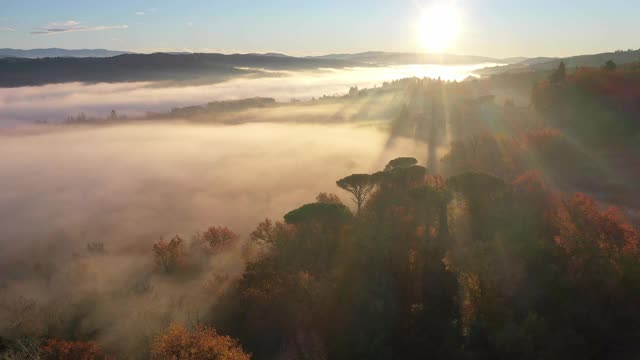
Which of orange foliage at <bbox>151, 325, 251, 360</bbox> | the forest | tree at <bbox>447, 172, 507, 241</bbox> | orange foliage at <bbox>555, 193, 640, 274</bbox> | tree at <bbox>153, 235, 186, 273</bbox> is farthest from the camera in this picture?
tree at <bbox>153, 235, 186, 273</bbox>

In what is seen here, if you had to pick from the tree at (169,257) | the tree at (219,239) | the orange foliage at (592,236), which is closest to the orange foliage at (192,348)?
the orange foliage at (592,236)

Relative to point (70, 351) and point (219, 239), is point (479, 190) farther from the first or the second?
point (70, 351)

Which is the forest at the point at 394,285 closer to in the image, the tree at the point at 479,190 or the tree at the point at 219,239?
the tree at the point at 479,190

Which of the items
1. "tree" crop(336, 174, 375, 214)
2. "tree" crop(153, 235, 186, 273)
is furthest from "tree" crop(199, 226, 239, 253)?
"tree" crop(336, 174, 375, 214)

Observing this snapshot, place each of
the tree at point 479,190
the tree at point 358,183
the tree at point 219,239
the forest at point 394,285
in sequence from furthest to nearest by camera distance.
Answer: the tree at point 219,239 → the tree at point 358,183 → the tree at point 479,190 → the forest at point 394,285

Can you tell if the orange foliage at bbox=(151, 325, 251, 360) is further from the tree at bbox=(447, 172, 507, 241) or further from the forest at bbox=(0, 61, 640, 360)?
the tree at bbox=(447, 172, 507, 241)
